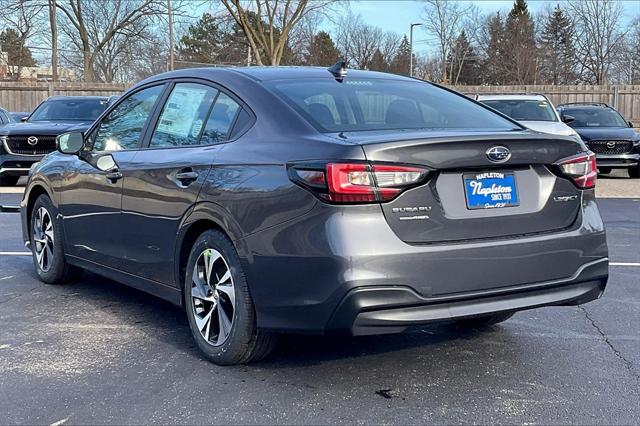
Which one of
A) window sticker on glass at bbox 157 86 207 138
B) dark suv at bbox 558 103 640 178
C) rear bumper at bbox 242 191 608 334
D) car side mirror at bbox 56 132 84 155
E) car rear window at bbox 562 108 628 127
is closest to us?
rear bumper at bbox 242 191 608 334

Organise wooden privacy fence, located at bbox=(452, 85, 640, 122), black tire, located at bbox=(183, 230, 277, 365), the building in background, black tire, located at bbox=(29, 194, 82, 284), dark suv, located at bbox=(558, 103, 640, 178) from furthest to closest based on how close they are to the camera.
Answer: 1. the building in background
2. wooden privacy fence, located at bbox=(452, 85, 640, 122)
3. dark suv, located at bbox=(558, 103, 640, 178)
4. black tire, located at bbox=(29, 194, 82, 284)
5. black tire, located at bbox=(183, 230, 277, 365)

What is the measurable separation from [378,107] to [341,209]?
3.56 feet

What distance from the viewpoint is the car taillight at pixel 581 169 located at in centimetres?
384

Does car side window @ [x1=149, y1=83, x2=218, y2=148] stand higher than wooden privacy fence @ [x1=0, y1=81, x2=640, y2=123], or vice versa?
wooden privacy fence @ [x1=0, y1=81, x2=640, y2=123]

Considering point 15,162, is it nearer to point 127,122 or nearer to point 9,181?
point 9,181

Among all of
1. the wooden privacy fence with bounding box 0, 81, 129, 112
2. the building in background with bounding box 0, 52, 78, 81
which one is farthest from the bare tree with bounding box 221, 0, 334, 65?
the building in background with bounding box 0, 52, 78, 81

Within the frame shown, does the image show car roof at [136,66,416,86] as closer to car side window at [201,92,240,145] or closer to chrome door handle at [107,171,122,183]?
car side window at [201,92,240,145]

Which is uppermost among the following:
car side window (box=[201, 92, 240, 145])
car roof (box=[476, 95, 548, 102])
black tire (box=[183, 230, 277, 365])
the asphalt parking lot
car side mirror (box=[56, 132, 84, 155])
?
car roof (box=[476, 95, 548, 102])

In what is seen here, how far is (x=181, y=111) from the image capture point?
4.62 metres

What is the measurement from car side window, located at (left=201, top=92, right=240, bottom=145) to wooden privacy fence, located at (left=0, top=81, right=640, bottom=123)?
21916 mm

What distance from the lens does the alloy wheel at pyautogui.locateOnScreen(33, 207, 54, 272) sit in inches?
234

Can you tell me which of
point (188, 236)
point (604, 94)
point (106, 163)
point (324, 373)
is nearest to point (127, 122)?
point (106, 163)

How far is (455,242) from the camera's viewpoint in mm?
3469

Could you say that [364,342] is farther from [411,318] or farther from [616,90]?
[616,90]
